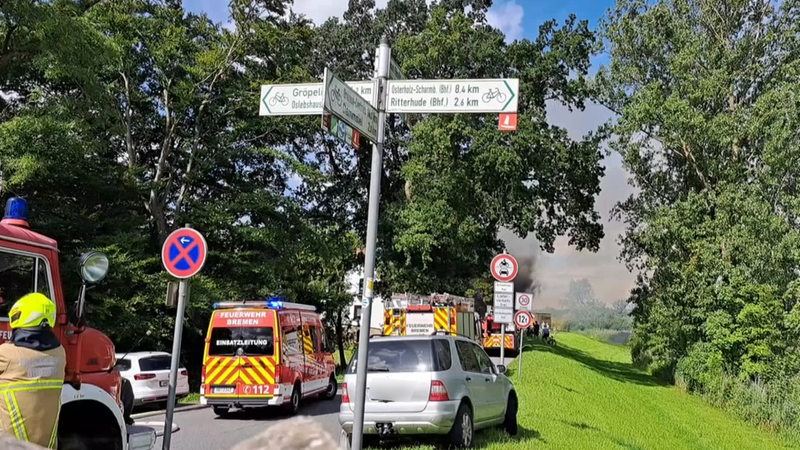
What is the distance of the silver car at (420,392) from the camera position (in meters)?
10.2

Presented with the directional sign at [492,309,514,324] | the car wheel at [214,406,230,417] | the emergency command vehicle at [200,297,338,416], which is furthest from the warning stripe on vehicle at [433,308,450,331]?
the car wheel at [214,406,230,417]

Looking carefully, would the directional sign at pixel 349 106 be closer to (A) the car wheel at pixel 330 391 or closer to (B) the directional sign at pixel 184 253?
(B) the directional sign at pixel 184 253

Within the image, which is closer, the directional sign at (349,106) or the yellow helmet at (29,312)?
the yellow helmet at (29,312)

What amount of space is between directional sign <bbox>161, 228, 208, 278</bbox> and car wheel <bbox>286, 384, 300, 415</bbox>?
8.33m

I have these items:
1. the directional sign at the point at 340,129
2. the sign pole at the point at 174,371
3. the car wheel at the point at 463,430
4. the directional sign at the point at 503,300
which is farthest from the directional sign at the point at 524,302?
the directional sign at the point at 340,129

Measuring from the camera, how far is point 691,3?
32875mm

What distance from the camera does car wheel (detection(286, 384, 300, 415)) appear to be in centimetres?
1617

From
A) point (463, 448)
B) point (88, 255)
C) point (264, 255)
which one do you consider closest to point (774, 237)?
point (264, 255)

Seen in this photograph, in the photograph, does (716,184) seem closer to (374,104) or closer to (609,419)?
(609,419)

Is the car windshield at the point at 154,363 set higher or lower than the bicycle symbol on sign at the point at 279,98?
lower

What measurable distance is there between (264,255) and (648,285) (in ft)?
69.0

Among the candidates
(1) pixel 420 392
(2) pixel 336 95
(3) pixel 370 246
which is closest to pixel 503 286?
(1) pixel 420 392

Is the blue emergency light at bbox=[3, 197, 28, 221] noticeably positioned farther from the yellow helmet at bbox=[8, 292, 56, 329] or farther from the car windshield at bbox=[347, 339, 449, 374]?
the car windshield at bbox=[347, 339, 449, 374]

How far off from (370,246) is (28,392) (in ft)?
9.21
